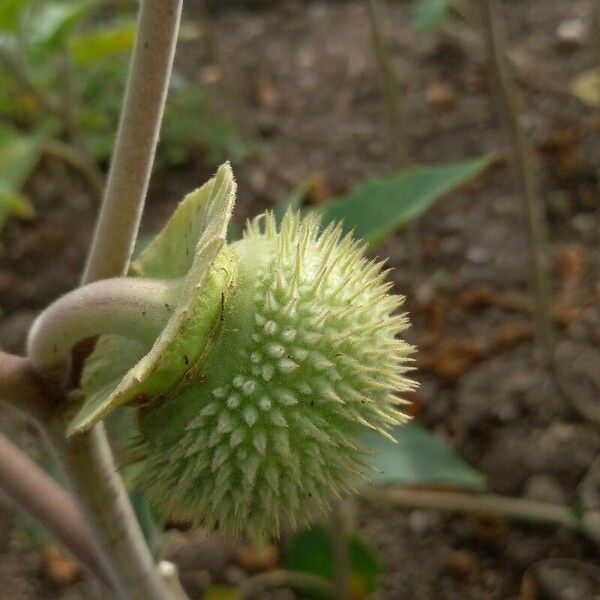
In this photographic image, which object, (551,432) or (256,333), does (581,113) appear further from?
(256,333)

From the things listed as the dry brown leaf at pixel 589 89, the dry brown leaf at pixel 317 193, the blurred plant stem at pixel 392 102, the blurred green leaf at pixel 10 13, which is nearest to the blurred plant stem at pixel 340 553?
the blurred plant stem at pixel 392 102

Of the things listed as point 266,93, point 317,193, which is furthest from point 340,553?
point 266,93

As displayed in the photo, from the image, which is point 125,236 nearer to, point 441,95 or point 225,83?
point 225,83

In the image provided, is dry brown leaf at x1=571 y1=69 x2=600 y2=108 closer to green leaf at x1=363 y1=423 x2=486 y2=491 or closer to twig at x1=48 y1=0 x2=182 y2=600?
green leaf at x1=363 y1=423 x2=486 y2=491

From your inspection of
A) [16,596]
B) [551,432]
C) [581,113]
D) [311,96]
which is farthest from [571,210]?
[16,596]

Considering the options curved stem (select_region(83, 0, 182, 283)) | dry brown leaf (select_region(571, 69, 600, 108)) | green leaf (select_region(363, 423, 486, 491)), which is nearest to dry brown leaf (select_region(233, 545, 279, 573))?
green leaf (select_region(363, 423, 486, 491))

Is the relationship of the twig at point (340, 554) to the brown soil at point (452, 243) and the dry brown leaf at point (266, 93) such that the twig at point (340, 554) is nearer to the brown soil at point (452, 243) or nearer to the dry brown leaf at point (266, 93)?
the brown soil at point (452, 243)
